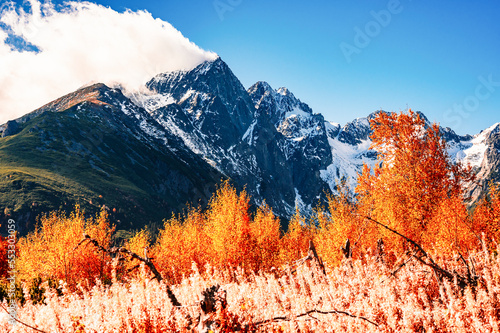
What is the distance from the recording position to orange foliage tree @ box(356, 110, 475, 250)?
21656 mm

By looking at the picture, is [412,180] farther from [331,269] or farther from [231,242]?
[231,242]

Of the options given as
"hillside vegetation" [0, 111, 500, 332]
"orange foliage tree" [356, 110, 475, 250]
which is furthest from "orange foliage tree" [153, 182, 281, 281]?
"orange foliage tree" [356, 110, 475, 250]

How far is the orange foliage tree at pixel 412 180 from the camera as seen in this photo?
2166cm

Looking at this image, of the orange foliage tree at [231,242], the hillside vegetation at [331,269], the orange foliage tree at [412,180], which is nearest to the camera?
the hillside vegetation at [331,269]

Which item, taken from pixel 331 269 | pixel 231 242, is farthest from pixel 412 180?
pixel 231 242

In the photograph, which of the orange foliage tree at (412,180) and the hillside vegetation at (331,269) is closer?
the hillside vegetation at (331,269)

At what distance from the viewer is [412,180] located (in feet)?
72.6

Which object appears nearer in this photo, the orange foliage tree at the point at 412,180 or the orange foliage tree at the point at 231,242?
the orange foliage tree at the point at 412,180

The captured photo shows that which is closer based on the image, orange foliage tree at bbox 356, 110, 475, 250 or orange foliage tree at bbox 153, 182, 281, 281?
orange foliage tree at bbox 356, 110, 475, 250

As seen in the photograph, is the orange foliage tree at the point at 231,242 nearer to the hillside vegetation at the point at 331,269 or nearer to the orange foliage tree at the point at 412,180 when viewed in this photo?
the hillside vegetation at the point at 331,269

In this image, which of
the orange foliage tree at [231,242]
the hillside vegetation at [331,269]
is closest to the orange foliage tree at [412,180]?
the hillside vegetation at [331,269]

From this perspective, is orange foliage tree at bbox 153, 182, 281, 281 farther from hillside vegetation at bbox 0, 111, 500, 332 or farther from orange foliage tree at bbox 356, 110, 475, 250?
orange foliage tree at bbox 356, 110, 475, 250

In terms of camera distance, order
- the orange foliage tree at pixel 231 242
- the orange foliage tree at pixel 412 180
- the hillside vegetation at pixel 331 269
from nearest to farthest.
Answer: the hillside vegetation at pixel 331 269, the orange foliage tree at pixel 412 180, the orange foliage tree at pixel 231 242

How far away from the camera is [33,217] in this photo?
14812cm
